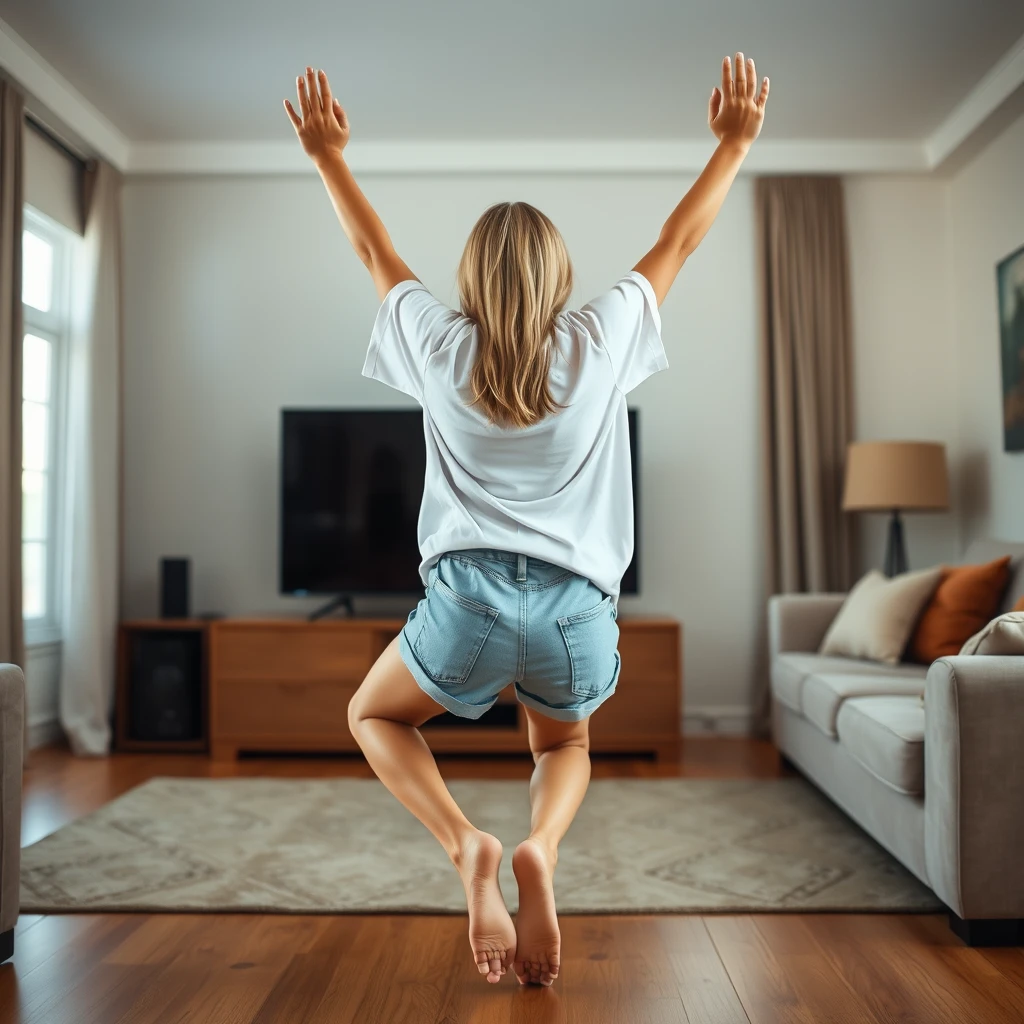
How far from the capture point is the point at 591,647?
1.58 metres

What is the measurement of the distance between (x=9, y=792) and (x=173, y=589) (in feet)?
8.25

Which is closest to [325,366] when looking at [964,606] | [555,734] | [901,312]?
[901,312]

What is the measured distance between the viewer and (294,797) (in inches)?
133

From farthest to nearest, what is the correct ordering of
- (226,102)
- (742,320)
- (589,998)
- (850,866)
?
(742,320), (226,102), (850,866), (589,998)

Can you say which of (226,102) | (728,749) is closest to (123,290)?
(226,102)

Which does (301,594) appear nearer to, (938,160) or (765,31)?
(765,31)

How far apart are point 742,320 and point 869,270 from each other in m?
0.67

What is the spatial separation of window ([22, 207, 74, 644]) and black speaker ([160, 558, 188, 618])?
1.70 feet

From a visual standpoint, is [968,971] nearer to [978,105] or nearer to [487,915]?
[487,915]

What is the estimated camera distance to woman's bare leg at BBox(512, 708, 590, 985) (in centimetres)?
159

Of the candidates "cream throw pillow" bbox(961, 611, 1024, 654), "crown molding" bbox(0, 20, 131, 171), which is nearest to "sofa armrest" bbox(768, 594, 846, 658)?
"cream throw pillow" bbox(961, 611, 1024, 654)

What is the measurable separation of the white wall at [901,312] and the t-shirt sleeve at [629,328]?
331 cm

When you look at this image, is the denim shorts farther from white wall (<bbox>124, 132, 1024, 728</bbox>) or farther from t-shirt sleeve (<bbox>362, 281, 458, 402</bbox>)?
white wall (<bbox>124, 132, 1024, 728</bbox>)

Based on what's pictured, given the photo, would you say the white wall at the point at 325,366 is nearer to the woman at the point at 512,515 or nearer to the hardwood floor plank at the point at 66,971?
the hardwood floor plank at the point at 66,971
